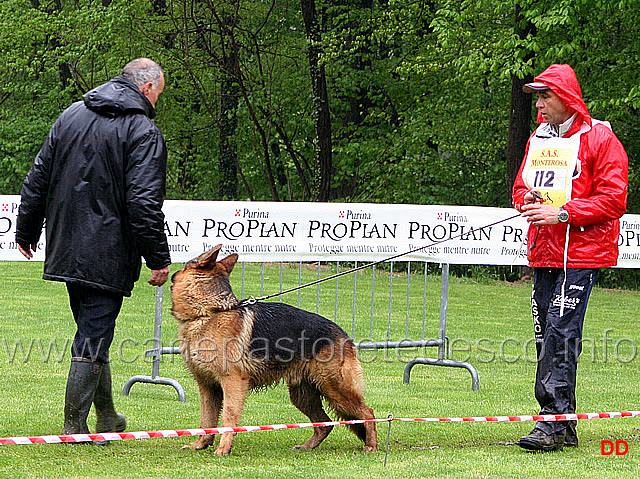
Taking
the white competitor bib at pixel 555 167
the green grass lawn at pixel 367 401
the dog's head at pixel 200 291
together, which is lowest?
the green grass lawn at pixel 367 401

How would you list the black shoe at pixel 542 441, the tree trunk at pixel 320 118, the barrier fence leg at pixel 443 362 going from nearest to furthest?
the black shoe at pixel 542 441 < the barrier fence leg at pixel 443 362 < the tree trunk at pixel 320 118

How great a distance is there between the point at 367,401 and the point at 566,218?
8.80 ft

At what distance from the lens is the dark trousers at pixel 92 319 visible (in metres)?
5.12

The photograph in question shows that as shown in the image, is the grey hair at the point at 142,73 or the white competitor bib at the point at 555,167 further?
the white competitor bib at the point at 555,167

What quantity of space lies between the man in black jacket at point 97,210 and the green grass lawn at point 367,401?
684 millimetres

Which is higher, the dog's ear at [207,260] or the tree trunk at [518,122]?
the tree trunk at [518,122]

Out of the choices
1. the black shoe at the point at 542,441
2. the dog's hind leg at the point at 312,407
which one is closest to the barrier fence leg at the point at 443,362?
the black shoe at the point at 542,441

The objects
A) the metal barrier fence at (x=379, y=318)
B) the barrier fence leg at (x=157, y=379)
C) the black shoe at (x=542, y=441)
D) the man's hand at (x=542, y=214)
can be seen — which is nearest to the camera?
the man's hand at (x=542, y=214)

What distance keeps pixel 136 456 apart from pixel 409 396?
3.17 meters

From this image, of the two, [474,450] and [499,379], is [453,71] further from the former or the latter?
[474,450]

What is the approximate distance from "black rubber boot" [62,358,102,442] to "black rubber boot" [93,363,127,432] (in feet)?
0.75

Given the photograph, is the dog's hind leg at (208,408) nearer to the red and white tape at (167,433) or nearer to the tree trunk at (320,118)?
the red and white tape at (167,433)

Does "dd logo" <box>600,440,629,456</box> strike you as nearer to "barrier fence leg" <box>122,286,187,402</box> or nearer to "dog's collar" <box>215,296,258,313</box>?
"dog's collar" <box>215,296,258,313</box>

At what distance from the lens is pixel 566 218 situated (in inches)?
212
